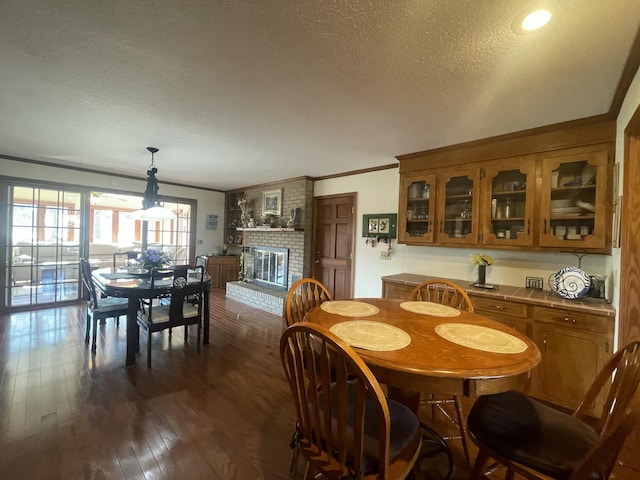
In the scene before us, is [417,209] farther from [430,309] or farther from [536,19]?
[536,19]

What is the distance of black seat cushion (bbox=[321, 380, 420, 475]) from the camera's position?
101 centimetres

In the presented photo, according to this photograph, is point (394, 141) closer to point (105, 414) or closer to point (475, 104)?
point (475, 104)

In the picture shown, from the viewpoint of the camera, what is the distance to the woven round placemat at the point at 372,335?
1277mm

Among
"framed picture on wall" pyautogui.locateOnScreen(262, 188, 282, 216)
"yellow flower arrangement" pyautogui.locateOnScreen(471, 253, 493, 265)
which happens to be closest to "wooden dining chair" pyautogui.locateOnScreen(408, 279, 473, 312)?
"yellow flower arrangement" pyautogui.locateOnScreen(471, 253, 493, 265)

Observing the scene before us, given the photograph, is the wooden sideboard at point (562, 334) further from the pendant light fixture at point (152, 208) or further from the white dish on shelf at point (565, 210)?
the pendant light fixture at point (152, 208)

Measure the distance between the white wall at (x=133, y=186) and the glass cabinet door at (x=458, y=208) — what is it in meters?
4.59

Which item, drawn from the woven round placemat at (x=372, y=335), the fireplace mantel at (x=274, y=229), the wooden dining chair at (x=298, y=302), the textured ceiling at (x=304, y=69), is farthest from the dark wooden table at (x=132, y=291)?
the woven round placemat at (x=372, y=335)

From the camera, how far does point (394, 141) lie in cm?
291

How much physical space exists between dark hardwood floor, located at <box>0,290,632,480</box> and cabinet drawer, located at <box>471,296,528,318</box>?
1.09 metres

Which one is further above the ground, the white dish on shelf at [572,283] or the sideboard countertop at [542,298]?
the white dish on shelf at [572,283]

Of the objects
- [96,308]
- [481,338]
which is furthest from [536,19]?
[96,308]

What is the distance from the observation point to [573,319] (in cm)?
210

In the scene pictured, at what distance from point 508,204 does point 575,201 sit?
1.59ft

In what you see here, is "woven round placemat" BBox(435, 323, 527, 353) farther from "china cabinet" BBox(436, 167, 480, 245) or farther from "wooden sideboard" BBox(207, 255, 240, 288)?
"wooden sideboard" BBox(207, 255, 240, 288)
